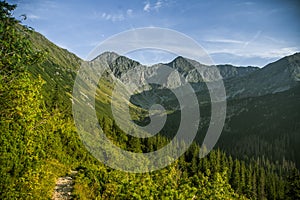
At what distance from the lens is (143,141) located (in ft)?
302

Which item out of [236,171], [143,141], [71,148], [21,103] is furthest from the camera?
[236,171]

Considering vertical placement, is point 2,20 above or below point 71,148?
above

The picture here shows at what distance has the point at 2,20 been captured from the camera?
421 inches

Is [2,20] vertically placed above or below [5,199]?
above

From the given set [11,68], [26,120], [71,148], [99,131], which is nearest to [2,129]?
[26,120]

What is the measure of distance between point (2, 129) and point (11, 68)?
8.79ft

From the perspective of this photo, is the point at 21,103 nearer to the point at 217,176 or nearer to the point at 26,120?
the point at 26,120

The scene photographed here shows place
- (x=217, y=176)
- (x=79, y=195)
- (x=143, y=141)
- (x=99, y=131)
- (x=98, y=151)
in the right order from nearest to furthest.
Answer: (x=217, y=176) < (x=79, y=195) < (x=98, y=151) < (x=99, y=131) < (x=143, y=141)

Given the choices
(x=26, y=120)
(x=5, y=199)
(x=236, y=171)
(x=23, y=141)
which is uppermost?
(x=26, y=120)

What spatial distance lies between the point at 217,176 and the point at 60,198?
1320 centimetres

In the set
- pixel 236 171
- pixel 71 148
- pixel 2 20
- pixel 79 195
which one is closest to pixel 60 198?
pixel 79 195

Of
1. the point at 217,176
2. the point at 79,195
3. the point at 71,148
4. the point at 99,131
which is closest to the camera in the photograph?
the point at 217,176

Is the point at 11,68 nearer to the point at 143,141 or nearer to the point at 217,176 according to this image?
the point at 217,176

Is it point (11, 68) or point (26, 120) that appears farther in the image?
point (26, 120)
